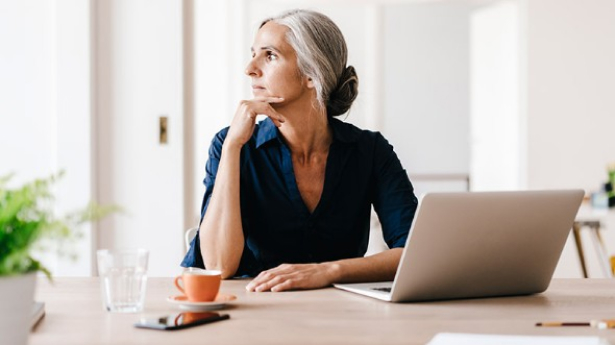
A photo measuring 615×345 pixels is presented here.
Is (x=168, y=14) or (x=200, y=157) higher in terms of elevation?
(x=168, y=14)

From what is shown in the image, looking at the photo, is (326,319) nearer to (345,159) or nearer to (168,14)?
(345,159)

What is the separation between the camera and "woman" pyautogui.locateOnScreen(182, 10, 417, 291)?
7.29ft

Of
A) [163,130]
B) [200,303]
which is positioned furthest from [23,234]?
[163,130]

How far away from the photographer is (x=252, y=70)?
90.4 inches

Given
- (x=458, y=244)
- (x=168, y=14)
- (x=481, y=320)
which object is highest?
(x=168, y=14)

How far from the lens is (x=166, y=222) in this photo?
11.2 ft

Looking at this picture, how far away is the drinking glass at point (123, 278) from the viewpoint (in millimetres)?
1436

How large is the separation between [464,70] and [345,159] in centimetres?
455

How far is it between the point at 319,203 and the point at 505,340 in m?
1.15

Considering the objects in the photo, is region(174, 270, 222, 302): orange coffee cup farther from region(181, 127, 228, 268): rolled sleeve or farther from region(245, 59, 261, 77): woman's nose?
region(245, 59, 261, 77): woman's nose

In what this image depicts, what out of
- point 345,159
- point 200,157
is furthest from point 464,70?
point 345,159

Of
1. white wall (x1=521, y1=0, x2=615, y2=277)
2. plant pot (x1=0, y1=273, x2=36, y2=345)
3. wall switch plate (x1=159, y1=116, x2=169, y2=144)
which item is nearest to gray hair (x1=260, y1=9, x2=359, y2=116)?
wall switch plate (x1=159, y1=116, x2=169, y2=144)

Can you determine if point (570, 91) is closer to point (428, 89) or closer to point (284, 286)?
point (428, 89)

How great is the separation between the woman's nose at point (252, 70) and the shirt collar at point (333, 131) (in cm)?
13
